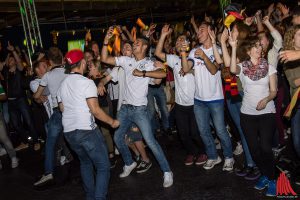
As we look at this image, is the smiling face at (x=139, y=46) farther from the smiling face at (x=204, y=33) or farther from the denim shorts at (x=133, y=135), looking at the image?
the denim shorts at (x=133, y=135)

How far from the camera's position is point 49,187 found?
220 inches

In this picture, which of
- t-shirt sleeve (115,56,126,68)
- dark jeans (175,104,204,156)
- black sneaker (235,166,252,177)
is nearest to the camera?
black sneaker (235,166,252,177)

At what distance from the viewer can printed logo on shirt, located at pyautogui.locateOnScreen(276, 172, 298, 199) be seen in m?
4.13

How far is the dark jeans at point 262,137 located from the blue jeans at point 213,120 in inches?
27.6

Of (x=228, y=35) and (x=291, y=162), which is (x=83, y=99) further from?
(x=291, y=162)

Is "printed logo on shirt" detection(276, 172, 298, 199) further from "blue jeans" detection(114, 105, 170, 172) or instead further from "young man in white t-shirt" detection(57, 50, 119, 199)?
"young man in white t-shirt" detection(57, 50, 119, 199)

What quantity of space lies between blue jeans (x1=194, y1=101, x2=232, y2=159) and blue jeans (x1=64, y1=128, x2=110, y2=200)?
162 cm

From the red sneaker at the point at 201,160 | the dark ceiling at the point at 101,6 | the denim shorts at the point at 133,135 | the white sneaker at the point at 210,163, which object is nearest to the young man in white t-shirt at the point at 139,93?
the denim shorts at the point at 133,135

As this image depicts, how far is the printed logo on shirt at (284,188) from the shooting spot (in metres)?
4.13

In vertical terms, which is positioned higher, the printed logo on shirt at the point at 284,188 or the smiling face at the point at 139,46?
the smiling face at the point at 139,46

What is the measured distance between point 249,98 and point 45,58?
4.21 meters

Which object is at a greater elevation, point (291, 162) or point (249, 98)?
point (249, 98)

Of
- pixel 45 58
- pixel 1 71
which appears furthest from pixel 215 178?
pixel 1 71

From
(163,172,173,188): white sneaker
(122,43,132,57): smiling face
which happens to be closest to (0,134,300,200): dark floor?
(163,172,173,188): white sneaker
